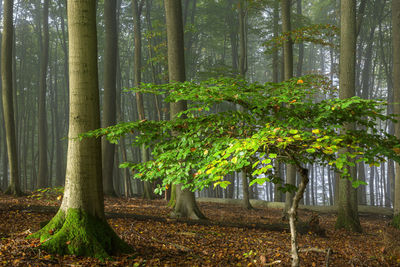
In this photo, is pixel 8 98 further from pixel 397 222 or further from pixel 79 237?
pixel 397 222

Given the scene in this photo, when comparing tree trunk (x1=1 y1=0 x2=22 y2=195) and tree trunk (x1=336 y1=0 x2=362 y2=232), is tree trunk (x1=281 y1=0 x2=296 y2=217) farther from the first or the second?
tree trunk (x1=1 y1=0 x2=22 y2=195)

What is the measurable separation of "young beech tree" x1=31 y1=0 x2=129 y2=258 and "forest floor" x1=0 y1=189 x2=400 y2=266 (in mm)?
375

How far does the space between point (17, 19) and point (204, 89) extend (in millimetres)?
27086

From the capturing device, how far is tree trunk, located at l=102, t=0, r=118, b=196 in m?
13.9

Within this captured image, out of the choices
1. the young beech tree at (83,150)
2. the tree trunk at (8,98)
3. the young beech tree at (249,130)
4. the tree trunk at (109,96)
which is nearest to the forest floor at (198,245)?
the young beech tree at (83,150)

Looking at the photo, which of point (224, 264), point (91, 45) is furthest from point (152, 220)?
point (91, 45)

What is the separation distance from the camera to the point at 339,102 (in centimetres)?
330

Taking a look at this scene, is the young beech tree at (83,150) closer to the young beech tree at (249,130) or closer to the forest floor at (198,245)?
the forest floor at (198,245)

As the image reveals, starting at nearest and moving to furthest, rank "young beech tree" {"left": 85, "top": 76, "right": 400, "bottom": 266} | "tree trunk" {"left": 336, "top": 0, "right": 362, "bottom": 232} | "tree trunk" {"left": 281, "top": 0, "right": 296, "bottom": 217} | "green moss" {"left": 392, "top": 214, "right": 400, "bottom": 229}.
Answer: "young beech tree" {"left": 85, "top": 76, "right": 400, "bottom": 266} → "tree trunk" {"left": 336, "top": 0, "right": 362, "bottom": 232} → "green moss" {"left": 392, "top": 214, "right": 400, "bottom": 229} → "tree trunk" {"left": 281, "top": 0, "right": 296, "bottom": 217}

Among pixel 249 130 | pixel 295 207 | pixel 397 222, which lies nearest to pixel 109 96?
pixel 249 130

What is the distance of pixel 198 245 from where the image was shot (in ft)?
19.6

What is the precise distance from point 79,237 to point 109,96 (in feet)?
34.8

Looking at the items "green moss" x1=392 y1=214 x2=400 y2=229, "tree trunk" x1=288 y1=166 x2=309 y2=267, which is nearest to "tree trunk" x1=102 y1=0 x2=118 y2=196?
"green moss" x1=392 y1=214 x2=400 y2=229

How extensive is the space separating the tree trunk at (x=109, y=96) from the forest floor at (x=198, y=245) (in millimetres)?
6601
